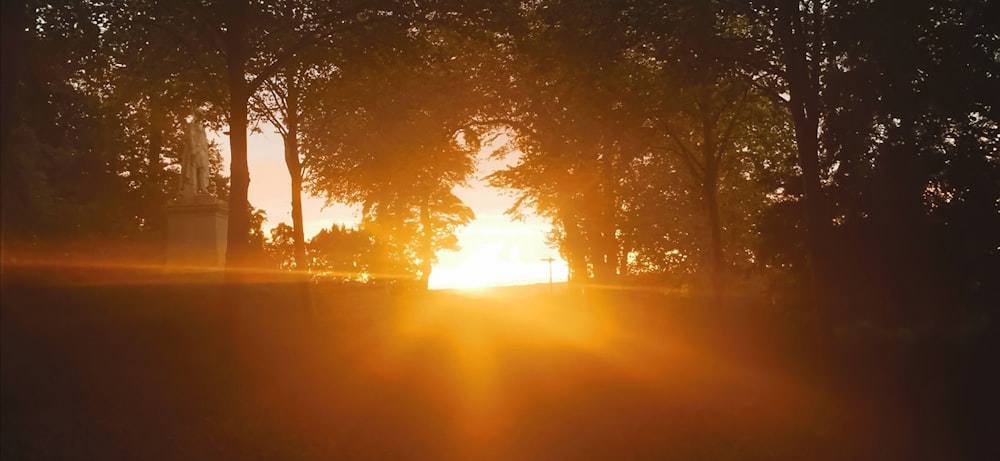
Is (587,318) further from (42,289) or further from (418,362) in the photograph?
(42,289)

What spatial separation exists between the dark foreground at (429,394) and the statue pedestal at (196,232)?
4829mm

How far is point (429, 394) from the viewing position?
15.0 metres

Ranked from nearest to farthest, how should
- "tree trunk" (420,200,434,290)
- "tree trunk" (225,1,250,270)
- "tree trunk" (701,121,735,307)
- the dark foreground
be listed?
the dark foreground < "tree trunk" (225,1,250,270) < "tree trunk" (701,121,735,307) < "tree trunk" (420,200,434,290)

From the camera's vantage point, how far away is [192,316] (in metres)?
16.5

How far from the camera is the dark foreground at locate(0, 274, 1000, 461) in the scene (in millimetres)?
11383

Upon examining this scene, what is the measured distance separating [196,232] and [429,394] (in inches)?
491

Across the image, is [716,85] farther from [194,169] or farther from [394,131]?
[194,169]

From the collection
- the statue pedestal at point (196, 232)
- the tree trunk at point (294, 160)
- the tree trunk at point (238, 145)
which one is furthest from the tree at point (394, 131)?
the tree trunk at point (238, 145)

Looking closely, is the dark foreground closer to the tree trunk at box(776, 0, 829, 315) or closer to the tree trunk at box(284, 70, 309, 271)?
the tree trunk at box(776, 0, 829, 315)

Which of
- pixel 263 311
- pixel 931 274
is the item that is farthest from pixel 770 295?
pixel 263 311

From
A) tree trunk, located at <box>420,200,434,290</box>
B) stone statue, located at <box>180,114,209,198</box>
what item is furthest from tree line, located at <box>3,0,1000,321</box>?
Answer: tree trunk, located at <box>420,200,434,290</box>

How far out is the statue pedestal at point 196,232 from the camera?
24.2 meters

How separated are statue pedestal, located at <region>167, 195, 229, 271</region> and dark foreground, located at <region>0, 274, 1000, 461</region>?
4829 mm

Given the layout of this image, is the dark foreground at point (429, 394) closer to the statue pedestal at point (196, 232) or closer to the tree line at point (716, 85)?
the tree line at point (716, 85)
